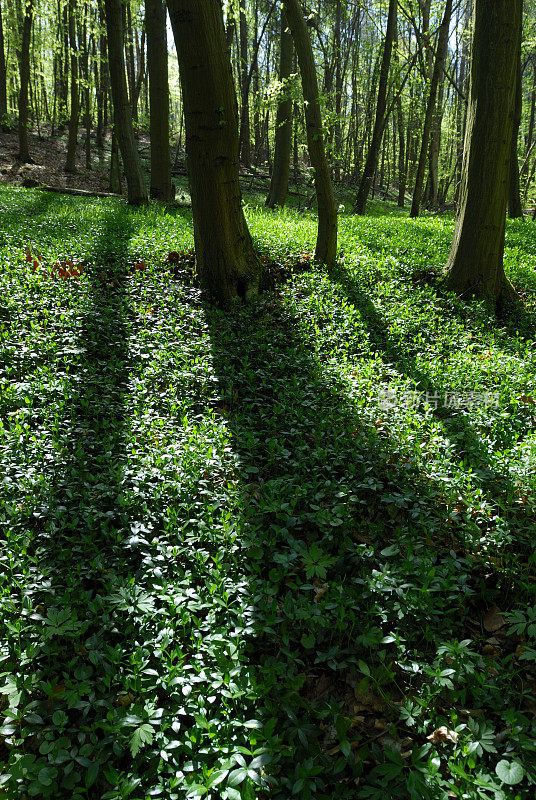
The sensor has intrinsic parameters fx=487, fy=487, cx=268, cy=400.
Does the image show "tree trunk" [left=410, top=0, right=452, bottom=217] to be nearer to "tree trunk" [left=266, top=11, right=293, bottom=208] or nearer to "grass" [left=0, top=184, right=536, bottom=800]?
"tree trunk" [left=266, top=11, right=293, bottom=208]

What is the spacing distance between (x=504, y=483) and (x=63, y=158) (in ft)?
93.9

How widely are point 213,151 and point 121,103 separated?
7.60 metres

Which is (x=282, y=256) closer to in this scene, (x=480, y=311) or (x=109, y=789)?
(x=480, y=311)

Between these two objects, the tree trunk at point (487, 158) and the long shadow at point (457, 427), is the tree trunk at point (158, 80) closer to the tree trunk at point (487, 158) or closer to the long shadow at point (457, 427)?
the tree trunk at point (487, 158)

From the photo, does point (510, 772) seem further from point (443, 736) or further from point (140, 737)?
point (140, 737)

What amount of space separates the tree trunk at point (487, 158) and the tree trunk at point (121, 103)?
827 centimetres

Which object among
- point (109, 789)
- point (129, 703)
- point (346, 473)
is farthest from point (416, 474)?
point (109, 789)

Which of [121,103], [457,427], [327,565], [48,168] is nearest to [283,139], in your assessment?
[121,103]

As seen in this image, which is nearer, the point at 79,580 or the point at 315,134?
the point at 79,580

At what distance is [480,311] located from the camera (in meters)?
7.03

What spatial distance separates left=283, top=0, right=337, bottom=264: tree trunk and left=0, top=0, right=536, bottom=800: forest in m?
0.05

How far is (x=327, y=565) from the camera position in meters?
2.94

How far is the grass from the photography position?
215 centimetres

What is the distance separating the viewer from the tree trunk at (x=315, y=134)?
732 centimetres
